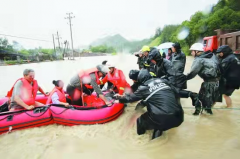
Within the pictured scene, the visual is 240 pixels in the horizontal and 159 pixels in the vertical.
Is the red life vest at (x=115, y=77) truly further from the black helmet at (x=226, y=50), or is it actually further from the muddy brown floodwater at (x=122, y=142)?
the black helmet at (x=226, y=50)

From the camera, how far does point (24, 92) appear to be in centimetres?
317

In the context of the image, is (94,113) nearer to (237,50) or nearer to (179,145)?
(179,145)

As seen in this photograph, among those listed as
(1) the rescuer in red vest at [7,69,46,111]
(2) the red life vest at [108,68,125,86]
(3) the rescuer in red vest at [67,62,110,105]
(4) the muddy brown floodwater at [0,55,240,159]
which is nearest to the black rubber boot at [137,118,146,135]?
(4) the muddy brown floodwater at [0,55,240,159]

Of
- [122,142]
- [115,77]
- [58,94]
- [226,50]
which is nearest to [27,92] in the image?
[58,94]

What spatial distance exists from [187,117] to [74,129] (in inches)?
85.8

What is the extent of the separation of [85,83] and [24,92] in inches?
43.7

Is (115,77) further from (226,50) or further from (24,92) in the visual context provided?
(226,50)

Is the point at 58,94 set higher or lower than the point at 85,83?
lower

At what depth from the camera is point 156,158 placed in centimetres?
235

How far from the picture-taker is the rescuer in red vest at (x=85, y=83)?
3350 millimetres

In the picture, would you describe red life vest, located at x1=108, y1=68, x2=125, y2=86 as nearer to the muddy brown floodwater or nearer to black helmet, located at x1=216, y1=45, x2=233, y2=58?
the muddy brown floodwater

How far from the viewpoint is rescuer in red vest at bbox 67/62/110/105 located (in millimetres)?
3350

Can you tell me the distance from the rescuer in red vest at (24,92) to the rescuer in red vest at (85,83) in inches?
28.0

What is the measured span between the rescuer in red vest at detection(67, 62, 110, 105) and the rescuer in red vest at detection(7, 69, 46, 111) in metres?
0.71
